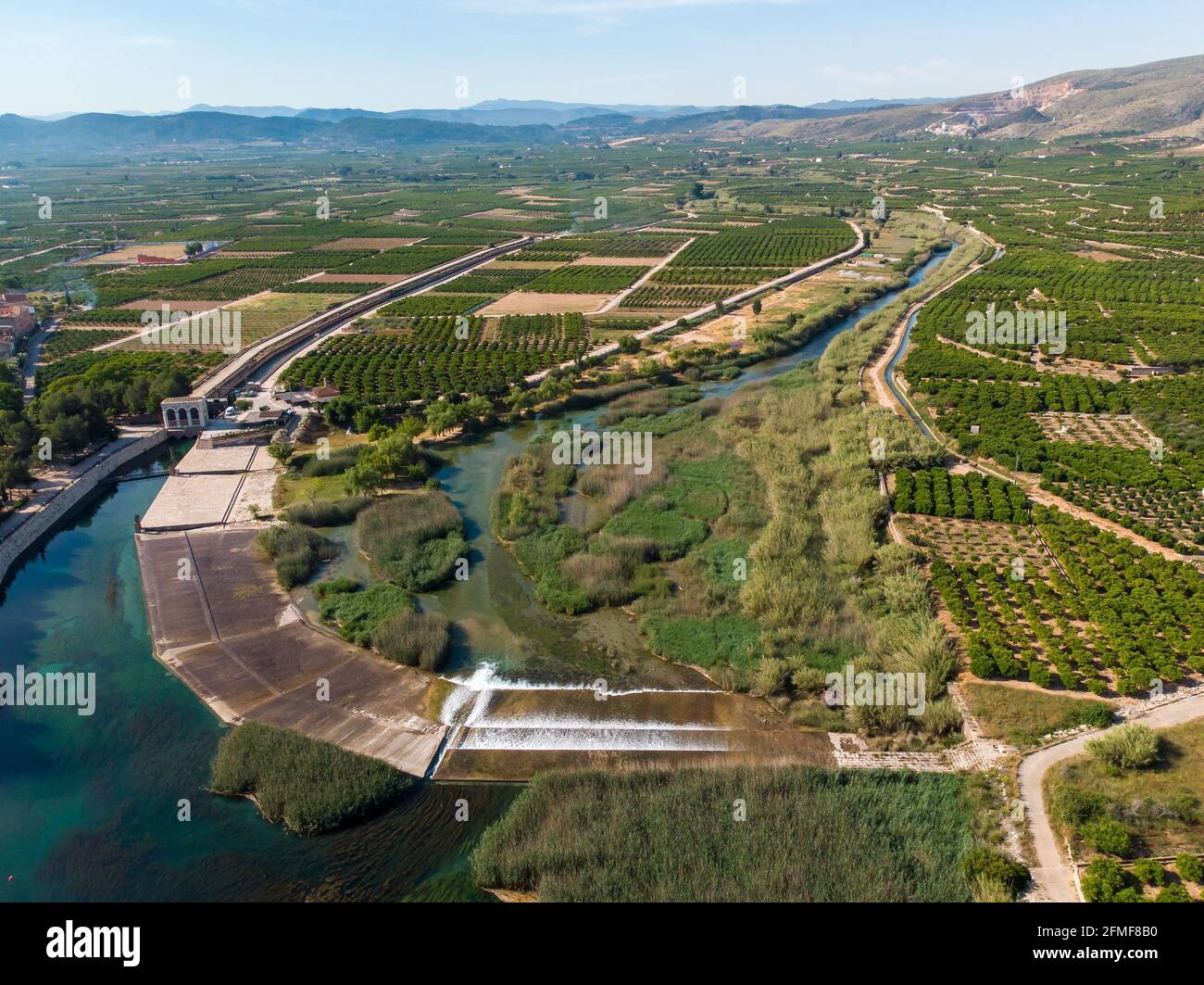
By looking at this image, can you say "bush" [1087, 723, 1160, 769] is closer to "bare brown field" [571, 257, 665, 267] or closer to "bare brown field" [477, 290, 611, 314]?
"bare brown field" [477, 290, 611, 314]

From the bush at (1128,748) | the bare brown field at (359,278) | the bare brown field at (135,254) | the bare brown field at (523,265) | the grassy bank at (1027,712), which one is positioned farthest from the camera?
the bare brown field at (135,254)

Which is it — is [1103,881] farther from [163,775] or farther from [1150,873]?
[163,775]

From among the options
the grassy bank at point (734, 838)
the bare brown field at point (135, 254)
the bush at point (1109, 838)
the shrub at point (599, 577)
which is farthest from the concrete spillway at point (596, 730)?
the bare brown field at point (135, 254)

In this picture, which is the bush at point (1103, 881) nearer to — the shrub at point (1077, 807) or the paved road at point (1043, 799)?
the paved road at point (1043, 799)

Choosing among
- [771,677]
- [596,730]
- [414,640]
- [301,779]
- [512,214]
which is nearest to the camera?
[301,779]

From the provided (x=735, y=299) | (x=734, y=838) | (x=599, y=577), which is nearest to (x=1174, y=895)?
(x=734, y=838)

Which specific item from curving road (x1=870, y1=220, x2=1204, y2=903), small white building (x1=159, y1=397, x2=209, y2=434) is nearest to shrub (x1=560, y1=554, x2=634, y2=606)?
curving road (x1=870, y1=220, x2=1204, y2=903)

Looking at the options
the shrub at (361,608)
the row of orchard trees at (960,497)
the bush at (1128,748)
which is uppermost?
the row of orchard trees at (960,497)
